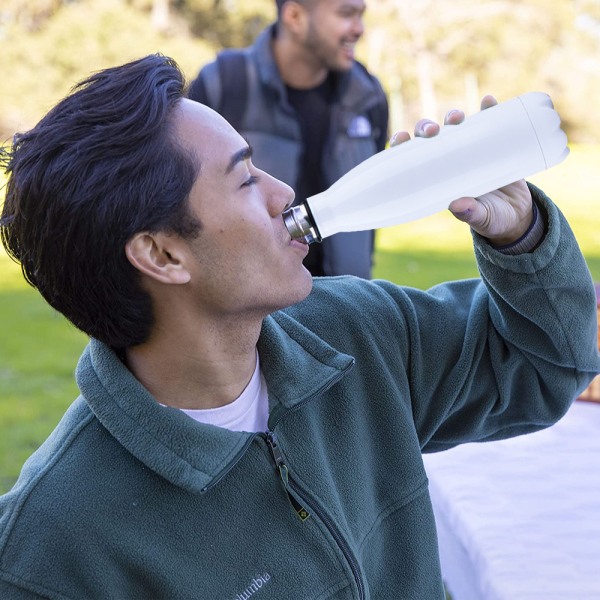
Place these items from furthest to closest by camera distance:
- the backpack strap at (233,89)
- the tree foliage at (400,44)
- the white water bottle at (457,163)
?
1. the tree foliage at (400,44)
2. the backpack strap at (233,89)
3. the white water bottle at (457,163)

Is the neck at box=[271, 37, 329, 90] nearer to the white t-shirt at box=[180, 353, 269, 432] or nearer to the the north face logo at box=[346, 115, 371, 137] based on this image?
the the north face logo at box=[346, 115, 371, 137]

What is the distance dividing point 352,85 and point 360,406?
259cm

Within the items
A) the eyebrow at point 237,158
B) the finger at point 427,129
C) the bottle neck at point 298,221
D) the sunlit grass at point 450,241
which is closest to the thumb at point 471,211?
the finger at point 427,129

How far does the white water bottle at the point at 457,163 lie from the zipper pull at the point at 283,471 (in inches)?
13.7

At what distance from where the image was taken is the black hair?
1381 millimetres

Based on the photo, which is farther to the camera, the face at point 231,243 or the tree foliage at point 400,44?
the tree foliage at point 400,44

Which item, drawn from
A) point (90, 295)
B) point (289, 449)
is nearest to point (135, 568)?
point (289, 449)

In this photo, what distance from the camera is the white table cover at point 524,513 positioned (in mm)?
1501

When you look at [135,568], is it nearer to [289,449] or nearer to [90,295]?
[289,449]

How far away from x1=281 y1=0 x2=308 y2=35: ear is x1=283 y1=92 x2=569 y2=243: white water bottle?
96.3 inches

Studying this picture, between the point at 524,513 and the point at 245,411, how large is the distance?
0.57m

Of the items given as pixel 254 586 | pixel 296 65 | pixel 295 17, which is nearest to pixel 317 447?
pixel 254 586

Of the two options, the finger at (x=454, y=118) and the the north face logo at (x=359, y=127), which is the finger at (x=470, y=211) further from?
the the north face logo at (x=359, y=127)

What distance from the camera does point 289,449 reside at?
1487 mm
